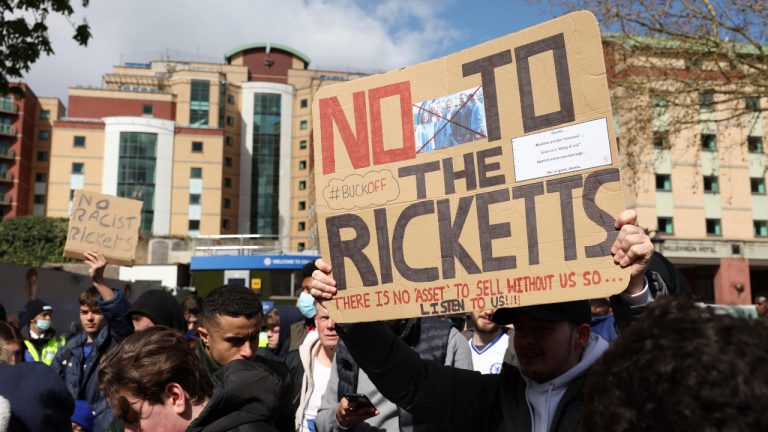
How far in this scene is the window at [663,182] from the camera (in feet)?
143

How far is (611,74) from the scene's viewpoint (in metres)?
→ 10.5

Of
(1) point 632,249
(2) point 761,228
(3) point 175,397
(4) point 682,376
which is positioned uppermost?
(2) point 761,228

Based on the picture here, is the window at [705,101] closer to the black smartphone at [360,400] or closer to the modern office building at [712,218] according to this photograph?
the black smartphone at [360,400]

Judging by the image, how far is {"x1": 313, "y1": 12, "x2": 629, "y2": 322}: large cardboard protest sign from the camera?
7.63 feet

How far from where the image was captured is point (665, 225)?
143 feet

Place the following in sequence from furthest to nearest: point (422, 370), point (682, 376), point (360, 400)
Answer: point (360, 400) < point (422, 370) < point (682, 376)

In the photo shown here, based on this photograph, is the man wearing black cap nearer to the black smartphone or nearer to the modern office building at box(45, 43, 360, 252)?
the black smartphone

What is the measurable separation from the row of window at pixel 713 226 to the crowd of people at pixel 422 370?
41.3 metres

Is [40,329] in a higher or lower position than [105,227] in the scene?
lower

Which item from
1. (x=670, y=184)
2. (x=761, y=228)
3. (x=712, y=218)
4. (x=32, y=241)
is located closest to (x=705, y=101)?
(x=670, y=184)

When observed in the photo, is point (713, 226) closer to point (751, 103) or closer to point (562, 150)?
point (751, 103)

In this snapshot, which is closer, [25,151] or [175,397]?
[175,397]

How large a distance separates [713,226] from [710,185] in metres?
2.67

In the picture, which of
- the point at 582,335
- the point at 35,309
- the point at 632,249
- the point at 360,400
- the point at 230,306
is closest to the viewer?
the point at 632,249
